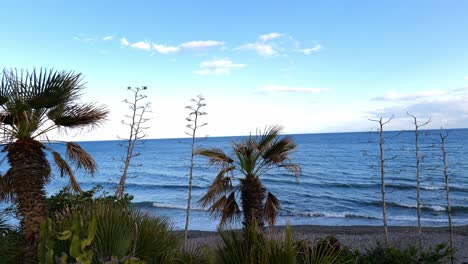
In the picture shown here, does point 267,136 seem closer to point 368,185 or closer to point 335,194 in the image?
point 335,194

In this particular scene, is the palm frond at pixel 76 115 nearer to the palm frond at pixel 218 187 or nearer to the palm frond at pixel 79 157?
the palm frond at pixel 79 157

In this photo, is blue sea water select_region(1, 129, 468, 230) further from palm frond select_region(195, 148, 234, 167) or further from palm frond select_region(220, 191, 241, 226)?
palm frond select_region(195, 148, 234, 167)

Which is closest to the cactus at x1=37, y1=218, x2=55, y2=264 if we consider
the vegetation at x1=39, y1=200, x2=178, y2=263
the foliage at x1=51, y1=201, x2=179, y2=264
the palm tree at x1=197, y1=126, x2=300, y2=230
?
the vegetation at x1=39, y1=200, x2=178, y2=263

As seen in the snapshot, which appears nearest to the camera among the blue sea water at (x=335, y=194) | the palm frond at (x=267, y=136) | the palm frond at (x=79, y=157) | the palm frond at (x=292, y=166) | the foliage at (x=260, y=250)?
the foliage at (x=260, y=250)

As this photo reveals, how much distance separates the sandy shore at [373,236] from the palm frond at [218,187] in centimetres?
638

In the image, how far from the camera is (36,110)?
273 inches

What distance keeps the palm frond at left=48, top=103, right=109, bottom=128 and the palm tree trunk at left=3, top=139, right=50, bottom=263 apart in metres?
0.69

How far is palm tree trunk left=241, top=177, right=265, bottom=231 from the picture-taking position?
32.0 feet

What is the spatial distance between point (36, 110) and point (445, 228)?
2305 centimetres

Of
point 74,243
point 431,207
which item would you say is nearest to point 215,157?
point 74,243

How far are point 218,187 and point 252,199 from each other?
0.96m

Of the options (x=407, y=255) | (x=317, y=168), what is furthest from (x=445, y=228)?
(x=317, y=168)

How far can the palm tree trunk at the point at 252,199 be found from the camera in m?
9.76

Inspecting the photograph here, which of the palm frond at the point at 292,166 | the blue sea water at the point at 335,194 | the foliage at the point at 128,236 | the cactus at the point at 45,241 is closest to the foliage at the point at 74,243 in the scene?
the cactus at the point at 45,241
